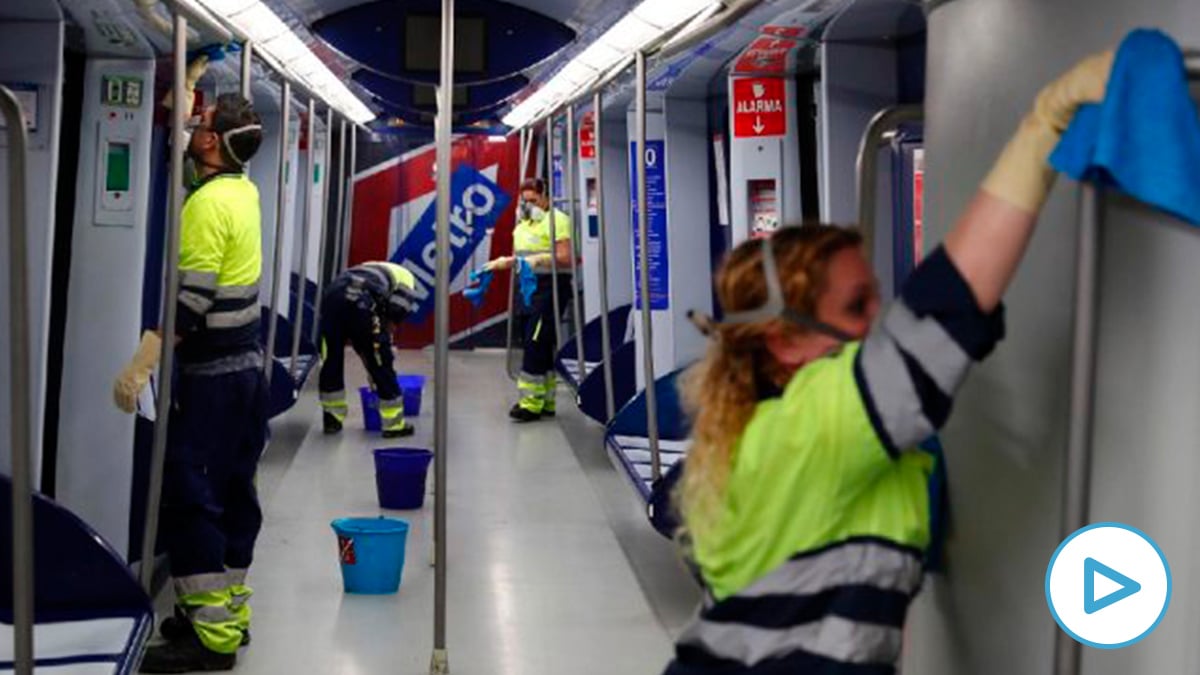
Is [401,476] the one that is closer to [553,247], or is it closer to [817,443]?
[553,247]

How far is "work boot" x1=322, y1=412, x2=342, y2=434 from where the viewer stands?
436 inches

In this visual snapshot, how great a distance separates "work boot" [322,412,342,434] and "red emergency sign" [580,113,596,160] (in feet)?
8.57

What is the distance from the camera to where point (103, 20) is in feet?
17.0

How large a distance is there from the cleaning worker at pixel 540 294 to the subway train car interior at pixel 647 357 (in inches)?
1.2

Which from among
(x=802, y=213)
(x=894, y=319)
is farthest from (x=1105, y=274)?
(x=802, y=213)

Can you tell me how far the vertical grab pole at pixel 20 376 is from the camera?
10.6 feet

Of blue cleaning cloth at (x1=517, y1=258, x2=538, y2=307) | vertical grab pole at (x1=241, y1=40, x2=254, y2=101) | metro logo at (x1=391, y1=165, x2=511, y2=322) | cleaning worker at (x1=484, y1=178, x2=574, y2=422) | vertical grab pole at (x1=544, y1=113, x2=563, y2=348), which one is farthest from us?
metro logo at (x1=391, y1=165, x2=511, y2=322)

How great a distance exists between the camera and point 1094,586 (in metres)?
2.01

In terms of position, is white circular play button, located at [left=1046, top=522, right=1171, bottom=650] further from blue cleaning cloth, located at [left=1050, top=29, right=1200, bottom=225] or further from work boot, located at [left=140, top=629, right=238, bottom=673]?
work boot, located at [left=140, top=629, right=238, bottom=673]

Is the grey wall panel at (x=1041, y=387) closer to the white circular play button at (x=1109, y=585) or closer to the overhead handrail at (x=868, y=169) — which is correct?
the white circular play button at (x=1109, y=585)

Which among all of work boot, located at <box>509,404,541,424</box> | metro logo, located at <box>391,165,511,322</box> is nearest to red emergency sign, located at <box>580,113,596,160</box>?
work boot, located at <box>509,404,541,424</box>

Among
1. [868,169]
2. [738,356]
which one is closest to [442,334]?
[868,169]

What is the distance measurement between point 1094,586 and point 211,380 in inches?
144

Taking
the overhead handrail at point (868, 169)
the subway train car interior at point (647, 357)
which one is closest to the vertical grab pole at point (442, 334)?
the subway train car interior at point (647, 357)
